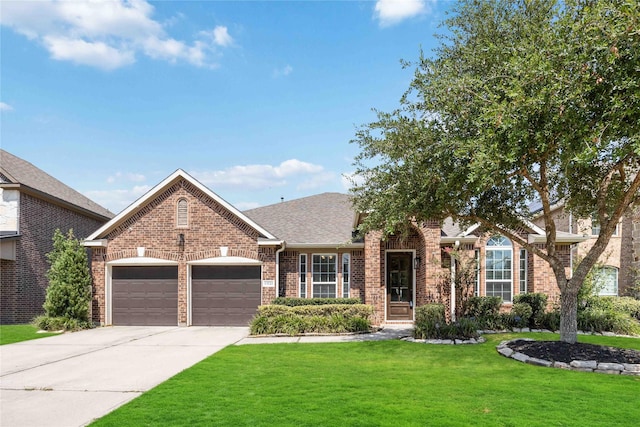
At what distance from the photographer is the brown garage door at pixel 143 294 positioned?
16.7 meters

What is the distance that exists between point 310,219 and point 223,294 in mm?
4956

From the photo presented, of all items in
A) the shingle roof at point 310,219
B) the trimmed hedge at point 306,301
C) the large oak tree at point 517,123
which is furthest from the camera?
the shingle roof at point 310,219

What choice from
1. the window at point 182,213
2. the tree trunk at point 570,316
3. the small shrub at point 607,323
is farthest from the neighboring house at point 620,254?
the window at point 182,213

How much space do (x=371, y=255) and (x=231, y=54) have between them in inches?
321

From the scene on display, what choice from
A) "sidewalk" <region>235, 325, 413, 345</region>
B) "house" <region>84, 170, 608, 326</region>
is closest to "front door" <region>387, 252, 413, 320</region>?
"house" <region>84, 170, 608, 326</region>

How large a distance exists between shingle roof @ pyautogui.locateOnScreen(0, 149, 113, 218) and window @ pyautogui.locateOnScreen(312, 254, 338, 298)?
1206cm

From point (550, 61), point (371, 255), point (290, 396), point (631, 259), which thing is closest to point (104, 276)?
point (371, 255)

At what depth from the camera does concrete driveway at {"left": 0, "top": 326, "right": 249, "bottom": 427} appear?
6.62 metres

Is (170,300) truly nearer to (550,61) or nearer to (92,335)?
(92,335)

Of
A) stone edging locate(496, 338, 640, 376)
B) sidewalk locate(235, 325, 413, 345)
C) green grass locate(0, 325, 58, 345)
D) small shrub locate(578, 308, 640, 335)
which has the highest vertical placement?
stone edging locate(496, 338, 640, 376)

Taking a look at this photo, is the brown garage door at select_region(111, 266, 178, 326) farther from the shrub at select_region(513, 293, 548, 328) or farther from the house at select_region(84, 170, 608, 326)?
the shrub at select_region(513, 293, 548, 328)

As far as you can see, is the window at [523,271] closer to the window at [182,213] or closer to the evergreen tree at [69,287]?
the window at [182,213]

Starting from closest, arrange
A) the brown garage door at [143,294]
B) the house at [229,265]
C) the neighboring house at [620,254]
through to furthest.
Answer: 1. the house at [229,265]
2. the brown garage door at [143,294]
3. the neighboring house at [620,254]

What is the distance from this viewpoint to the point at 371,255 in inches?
620
